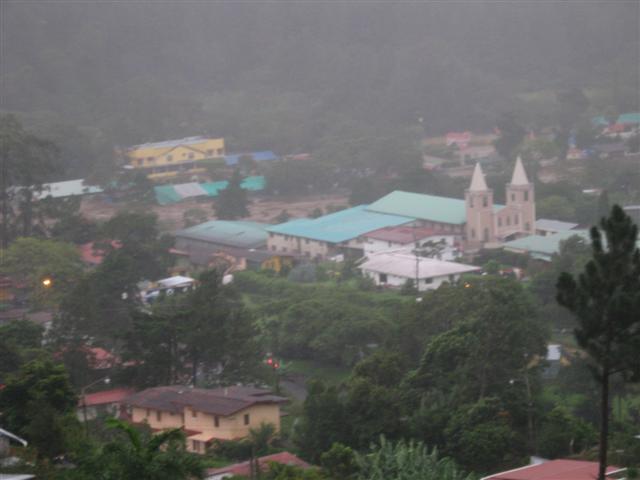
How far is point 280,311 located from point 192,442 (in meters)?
4.13

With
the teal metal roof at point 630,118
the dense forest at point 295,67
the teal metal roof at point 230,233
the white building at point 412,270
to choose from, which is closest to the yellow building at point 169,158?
the dense forest at point 295,67

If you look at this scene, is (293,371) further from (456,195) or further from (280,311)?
(456,195)

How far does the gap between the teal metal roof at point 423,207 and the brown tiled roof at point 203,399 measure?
322 inches

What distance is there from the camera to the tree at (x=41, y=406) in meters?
7.63

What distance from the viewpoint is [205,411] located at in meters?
9.60

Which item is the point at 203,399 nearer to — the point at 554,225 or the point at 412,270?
the point at 412,270

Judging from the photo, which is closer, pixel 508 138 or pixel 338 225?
pixel 338 225

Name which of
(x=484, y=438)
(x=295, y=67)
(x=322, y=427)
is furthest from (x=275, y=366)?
(x=295, y=67)

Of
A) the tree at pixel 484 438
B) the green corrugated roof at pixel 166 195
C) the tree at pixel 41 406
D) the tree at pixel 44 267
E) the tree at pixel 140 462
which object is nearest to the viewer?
the tree at pixel 140 462

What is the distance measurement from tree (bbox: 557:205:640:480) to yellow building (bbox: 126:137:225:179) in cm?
1926

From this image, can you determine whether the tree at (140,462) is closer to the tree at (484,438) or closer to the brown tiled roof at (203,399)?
the tree at (484,438)

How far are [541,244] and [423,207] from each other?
2.56 meters

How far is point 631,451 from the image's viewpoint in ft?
26.2

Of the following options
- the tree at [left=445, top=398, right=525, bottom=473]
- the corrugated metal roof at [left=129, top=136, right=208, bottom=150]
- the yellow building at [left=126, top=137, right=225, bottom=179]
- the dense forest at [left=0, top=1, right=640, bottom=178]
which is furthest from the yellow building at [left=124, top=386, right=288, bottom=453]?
the corrugated metal roof at [left=129, top=136, right=208, bottom=150]
